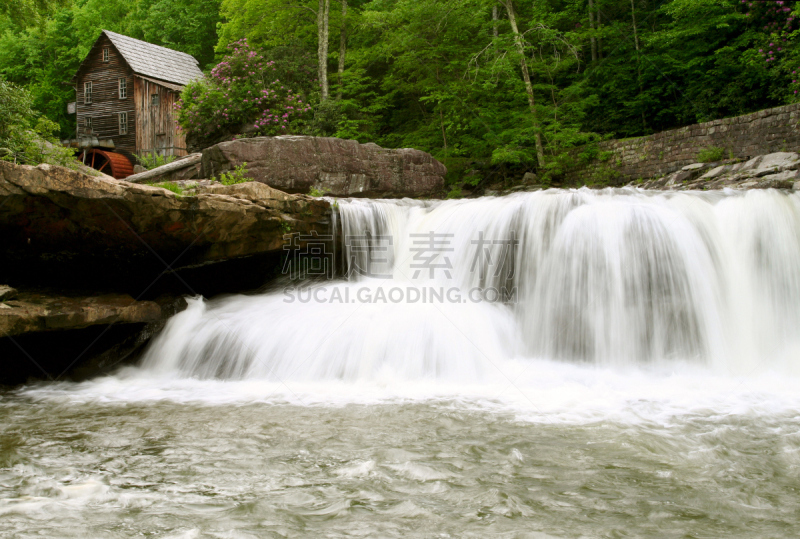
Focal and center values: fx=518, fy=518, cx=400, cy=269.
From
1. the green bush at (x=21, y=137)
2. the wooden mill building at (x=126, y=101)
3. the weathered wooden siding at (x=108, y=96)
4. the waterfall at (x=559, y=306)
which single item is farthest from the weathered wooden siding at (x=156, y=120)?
the waterfall at (x=559, y=306)

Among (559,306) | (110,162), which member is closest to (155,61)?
(110,162)

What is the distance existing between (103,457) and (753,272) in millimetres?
6918

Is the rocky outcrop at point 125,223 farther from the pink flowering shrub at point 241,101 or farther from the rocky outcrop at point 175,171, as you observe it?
the pink flowering shrub at point 241,101

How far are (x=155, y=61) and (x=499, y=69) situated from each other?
18575 mm

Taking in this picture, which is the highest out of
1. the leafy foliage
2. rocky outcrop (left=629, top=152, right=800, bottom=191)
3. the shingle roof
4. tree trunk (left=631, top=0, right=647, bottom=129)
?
the shingle roof

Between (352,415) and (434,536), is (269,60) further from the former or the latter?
(434,536)

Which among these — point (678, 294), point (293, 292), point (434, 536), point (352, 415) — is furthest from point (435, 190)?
point (434, 536)

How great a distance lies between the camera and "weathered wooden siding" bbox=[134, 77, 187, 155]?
76.3ft

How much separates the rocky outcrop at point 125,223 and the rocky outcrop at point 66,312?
0.59 meters

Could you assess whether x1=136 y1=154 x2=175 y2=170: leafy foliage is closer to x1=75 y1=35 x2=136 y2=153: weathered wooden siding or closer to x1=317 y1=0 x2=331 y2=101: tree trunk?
x1=317 y1=0 x2=331 y2=101: tree trunk

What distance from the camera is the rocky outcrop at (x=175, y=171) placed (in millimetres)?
13849

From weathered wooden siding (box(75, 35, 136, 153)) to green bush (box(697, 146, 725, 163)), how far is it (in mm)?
23145

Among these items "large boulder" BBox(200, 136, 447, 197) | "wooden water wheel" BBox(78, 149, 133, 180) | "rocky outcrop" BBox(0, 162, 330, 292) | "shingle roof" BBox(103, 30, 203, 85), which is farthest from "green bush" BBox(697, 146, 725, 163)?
"wooden water wheel" BBox(78, 149, 133, 180)

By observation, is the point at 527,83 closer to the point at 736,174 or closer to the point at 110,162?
the point at 736,174
